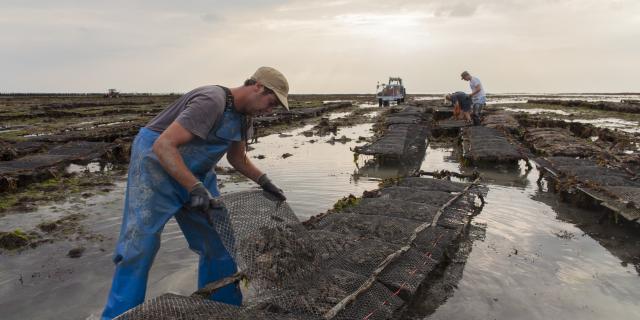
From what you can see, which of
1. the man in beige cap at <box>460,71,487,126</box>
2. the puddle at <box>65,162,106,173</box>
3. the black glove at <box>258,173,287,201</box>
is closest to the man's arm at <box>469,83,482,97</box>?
the man in beige cap at <box>460,71,487,126</box>

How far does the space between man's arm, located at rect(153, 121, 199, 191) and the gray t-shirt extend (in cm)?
5

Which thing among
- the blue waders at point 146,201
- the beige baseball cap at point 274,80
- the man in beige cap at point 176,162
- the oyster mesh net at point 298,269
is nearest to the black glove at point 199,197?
the man in beige cap at point 176,162

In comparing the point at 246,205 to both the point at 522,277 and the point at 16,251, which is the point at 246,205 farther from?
the point at 16,251

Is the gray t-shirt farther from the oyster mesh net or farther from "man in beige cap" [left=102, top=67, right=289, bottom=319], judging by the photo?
the oyster mesh net

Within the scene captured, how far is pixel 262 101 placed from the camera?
10.6 feet

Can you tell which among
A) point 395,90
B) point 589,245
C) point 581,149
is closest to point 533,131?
point 581,149

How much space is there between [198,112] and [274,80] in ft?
2.00

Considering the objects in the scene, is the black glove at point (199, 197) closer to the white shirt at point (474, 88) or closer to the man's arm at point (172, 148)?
the man's arm at point (172, 148)

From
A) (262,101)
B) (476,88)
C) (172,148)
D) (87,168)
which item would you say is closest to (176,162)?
(172,148)

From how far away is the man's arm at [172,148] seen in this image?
2.91 m

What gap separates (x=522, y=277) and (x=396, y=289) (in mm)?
2164

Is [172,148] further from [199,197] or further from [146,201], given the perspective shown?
[146,201]

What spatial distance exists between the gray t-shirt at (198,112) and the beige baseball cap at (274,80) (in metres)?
0.31

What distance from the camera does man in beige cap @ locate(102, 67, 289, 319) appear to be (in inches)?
117
